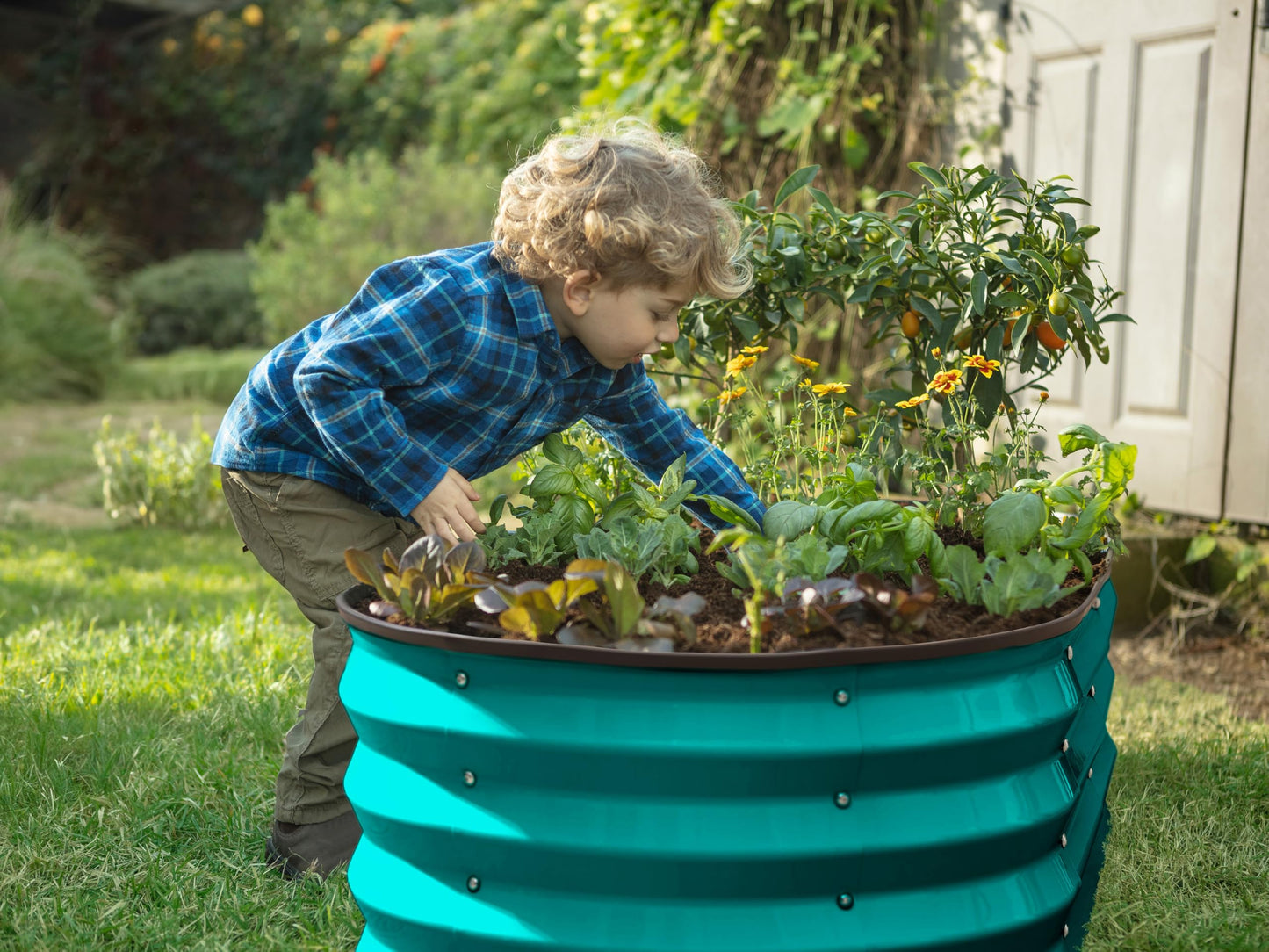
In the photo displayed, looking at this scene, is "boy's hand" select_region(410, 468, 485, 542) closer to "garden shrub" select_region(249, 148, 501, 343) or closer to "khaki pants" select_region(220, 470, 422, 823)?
"khaki pants" select_region(220, 470, 422, 823)

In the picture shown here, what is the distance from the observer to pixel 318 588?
6.52 feet

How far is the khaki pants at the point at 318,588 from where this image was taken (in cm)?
194

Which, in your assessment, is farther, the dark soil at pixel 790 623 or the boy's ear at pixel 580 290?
the boy's ear at pixel 580 290

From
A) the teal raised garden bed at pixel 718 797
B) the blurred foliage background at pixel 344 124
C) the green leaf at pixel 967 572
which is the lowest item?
the teal raised garden bed at pixel 718 797

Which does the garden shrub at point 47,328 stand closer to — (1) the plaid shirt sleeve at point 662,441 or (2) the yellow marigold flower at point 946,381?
(1) the plaid shirt sleeve at point 662,441

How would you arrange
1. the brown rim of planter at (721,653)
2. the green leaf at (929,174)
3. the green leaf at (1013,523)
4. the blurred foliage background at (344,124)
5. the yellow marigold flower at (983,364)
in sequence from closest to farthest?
the brown rim of planter at (721,653), the green leaf at (1013,523), the yellow marigold flower at (983,364), the green leaf at (929,174), the blurred foliage background at (344,124)

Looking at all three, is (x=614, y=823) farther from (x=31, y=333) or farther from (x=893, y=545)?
(x=31, y=333)

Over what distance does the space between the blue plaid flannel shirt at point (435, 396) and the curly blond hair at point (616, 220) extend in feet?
0.30

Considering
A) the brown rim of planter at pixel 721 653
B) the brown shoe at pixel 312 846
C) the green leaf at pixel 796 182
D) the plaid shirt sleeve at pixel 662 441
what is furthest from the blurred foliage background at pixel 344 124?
the brown rim of planter at pixel 721 653

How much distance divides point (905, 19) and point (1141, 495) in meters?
1.95

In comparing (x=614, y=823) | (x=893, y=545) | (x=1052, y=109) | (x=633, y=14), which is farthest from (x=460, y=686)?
(x=633, y=14)

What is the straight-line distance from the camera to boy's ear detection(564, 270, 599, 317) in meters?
1.73

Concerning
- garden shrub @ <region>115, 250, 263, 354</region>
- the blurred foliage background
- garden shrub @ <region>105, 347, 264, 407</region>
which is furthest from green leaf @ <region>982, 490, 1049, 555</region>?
garden shrub @ <region>115, 250, 263, 354</region>

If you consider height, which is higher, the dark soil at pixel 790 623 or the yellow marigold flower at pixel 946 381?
the yellow marigold flower at pixel 946 381
